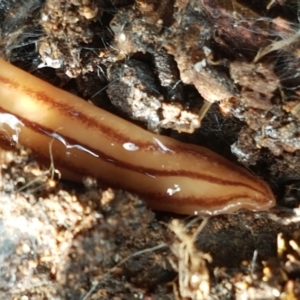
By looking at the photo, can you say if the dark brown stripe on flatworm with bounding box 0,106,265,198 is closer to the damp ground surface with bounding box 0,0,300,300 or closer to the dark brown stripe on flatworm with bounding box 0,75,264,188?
the dark brown stripe on flatworm with bounding box 0,75,264,188

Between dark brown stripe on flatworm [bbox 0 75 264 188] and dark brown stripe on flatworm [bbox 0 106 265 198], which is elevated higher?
dark brown stripe on flatworm [bbox 0 75 264 188]

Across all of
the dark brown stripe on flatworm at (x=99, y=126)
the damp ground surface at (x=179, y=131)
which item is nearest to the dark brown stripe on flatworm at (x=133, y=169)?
the dark brown stripe on flatworm at (x=99, y=126)

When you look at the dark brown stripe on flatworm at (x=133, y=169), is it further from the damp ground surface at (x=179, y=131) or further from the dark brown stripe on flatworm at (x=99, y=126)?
the damp ground surface at (x=179, y=131)

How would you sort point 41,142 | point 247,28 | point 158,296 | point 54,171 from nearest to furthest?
point 247,28, point 158,296, point 54,171, point 41,142

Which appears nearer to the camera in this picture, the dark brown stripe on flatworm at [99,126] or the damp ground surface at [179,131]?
the damp ground surface at [179,131]

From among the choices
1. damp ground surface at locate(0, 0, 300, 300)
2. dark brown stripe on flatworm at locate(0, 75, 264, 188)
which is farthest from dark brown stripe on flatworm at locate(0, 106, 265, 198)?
damp ground surface at locate(0, 0, 300, 300)

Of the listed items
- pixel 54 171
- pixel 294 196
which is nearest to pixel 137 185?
pixel 54 171

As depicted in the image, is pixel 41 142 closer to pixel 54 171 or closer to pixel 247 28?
pixel 54 171

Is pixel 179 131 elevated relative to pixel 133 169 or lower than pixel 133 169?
elevated
